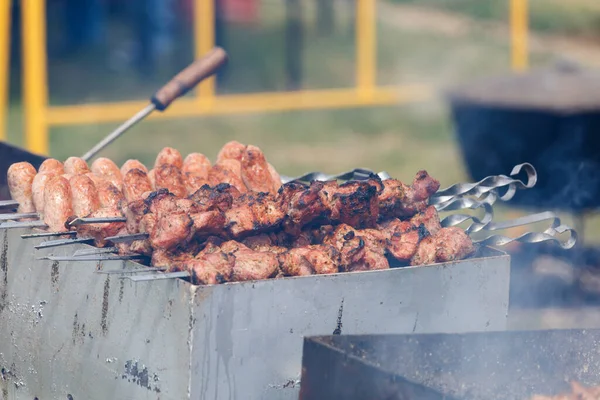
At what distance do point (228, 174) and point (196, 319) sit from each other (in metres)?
1.35

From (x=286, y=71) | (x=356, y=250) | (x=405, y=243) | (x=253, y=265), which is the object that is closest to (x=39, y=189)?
(x=253, y=265)

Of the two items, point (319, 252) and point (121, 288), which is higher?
point (319, 252)

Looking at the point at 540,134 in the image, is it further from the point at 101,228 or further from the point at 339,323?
the point at 101,228

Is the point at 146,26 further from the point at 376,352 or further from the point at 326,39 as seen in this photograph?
the point at 376,352

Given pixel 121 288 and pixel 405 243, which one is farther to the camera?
pixel 405 243

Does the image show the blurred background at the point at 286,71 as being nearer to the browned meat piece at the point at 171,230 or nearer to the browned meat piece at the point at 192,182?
the browned meat piece at the point at 192,182

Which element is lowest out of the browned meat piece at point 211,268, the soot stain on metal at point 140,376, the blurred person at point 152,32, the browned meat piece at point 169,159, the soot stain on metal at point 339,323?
the soot stain on metal at point 140,376

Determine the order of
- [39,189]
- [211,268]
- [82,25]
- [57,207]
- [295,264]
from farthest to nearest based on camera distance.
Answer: [82,25] → [39,189] → [57,207] → [295,264] → [211,268]

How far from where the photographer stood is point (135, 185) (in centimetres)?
366

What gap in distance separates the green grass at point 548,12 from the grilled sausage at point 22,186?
60.8ft

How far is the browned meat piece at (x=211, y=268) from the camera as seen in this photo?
2.92 m

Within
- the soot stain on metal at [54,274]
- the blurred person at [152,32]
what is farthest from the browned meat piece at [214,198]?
the blurred person at [152,32]

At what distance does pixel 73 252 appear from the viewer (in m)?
3.33

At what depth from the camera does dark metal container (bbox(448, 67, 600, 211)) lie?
6719 millimetres
